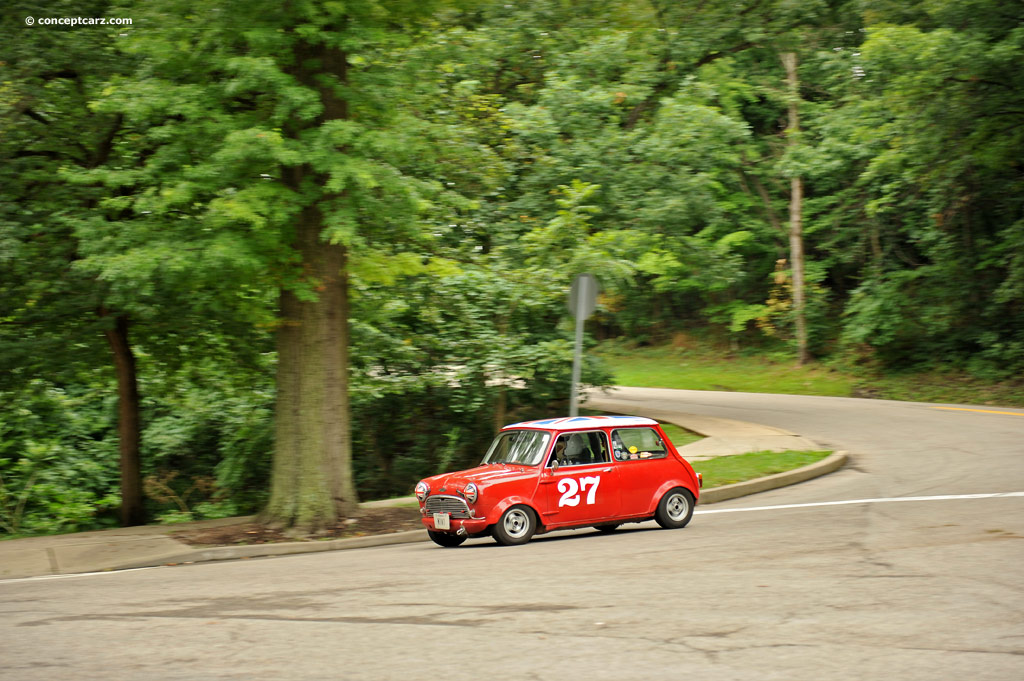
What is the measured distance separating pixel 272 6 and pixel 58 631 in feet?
24.5

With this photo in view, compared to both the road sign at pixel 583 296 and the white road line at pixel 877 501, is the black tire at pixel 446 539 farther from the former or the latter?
the road sign at pixel 583 296

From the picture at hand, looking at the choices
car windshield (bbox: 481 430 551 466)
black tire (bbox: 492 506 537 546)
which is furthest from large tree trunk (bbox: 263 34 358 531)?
black tire (bbox: 492 506 537 546)

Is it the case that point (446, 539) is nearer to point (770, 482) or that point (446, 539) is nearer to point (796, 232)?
point (770, 482)

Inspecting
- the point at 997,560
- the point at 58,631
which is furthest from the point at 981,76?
the point at 58,631

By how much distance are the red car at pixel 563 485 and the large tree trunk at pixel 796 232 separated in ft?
79.3

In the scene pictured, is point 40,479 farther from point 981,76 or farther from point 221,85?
point 981,76

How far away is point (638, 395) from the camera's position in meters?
31.2

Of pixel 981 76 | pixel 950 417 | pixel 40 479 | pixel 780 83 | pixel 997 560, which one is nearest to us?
pixel 997 560

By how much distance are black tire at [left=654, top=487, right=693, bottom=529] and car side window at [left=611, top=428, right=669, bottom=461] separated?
476 millimetres

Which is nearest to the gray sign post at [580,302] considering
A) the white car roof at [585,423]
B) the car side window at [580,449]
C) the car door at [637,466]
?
the white car roof at [585,423]

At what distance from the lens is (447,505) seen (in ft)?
36.8

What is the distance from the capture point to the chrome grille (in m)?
11.0

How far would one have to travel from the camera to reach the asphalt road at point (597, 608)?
6.07 meters

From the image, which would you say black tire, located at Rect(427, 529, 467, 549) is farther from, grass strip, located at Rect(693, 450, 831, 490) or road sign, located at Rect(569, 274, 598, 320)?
grass strip, located at Rect(693, 450, 831, 490)
